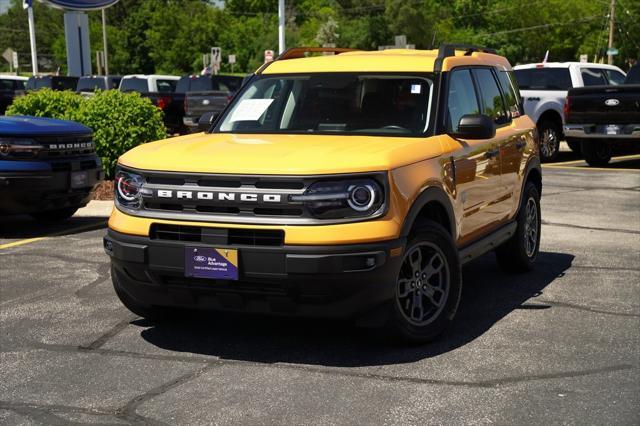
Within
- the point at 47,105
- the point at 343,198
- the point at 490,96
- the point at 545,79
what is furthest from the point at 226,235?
the point at 545,79

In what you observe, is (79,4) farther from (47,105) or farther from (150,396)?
(150,396)

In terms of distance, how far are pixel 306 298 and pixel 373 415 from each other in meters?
0.89

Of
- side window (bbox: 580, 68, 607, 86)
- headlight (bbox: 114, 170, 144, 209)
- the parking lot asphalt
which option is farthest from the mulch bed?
side window (bbox: 580, 68, 607, 86)

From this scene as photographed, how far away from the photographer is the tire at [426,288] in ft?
17.7

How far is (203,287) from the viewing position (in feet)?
17.0

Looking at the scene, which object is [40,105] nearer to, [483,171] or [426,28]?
[483,171]

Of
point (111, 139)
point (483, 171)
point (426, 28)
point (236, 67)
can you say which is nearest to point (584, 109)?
point (111, 139)

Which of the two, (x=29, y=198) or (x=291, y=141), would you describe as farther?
(x=29, y=198)

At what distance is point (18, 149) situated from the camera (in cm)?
902

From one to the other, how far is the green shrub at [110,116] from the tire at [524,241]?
669 centimetres

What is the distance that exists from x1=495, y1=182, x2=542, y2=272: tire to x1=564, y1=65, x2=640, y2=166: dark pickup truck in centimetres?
868

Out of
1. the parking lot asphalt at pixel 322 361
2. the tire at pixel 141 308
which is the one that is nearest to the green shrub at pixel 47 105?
the parking lot asphalt at pixel 322 361

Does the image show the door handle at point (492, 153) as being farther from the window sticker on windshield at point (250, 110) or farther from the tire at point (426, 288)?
the window sticker on windshield at point (250, 110)

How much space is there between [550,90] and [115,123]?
938 centimetres
